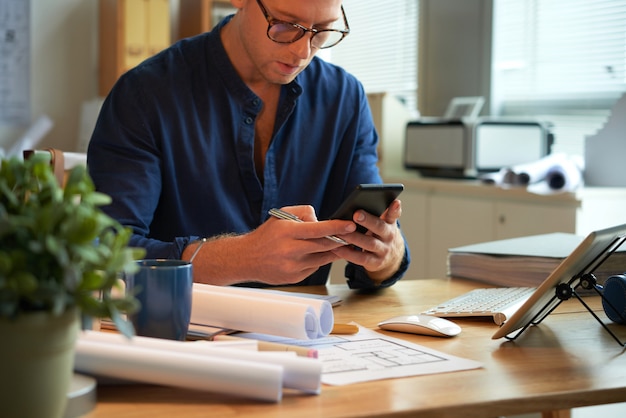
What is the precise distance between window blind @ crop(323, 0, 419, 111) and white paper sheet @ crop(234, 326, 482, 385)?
332 cm

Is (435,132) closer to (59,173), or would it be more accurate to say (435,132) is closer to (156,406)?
(59,173)

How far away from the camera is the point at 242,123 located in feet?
6.14

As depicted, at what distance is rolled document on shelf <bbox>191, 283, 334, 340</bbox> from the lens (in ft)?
3.67

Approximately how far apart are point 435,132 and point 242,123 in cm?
186

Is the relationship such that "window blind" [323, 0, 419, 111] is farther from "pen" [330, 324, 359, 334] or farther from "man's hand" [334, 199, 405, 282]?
"pen" [330, 324, 359, 334]

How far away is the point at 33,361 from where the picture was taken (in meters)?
0.71

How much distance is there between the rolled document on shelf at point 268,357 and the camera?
918 millimetres

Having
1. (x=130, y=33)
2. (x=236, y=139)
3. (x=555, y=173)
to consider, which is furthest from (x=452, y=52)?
(x=236, y=139)

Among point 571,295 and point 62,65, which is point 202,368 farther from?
point 62,65

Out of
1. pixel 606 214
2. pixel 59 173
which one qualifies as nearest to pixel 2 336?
pixel 59 173

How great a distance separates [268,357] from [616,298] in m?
0.70

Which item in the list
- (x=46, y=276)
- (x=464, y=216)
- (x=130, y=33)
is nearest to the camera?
(x=46, y=276)

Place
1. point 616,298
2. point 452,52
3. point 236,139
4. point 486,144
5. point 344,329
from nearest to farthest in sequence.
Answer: point 344,329, point 616,298, point 236,139, point 486,144, point 452,52

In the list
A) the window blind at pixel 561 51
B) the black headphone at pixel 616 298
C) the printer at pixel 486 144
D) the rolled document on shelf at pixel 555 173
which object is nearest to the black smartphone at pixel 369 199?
the black headphone at pixel 616 298
